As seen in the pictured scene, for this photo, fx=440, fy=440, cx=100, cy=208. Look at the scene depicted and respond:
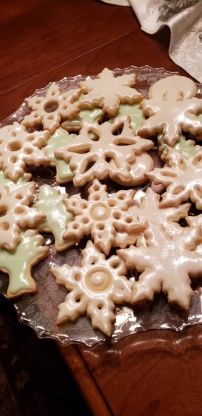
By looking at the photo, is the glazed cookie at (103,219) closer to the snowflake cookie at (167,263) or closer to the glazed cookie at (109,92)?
the snowflake cookie at (167,263)

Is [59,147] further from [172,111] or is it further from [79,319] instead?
[79,319]

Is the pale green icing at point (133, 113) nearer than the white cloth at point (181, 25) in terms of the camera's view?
Yes

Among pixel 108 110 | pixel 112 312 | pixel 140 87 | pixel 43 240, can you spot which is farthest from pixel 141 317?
pixel 140 87

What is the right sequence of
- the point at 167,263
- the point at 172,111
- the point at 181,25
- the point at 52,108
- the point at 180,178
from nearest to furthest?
the point at 167,263, the point at 180,178, the point at 172,111, the point at 52,108, the point at 181,25

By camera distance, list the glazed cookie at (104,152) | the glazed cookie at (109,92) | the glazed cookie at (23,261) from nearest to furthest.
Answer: the glazed cookie at (23,261), the glazed cookie at (104,152), the glazed cookie at (109,92)

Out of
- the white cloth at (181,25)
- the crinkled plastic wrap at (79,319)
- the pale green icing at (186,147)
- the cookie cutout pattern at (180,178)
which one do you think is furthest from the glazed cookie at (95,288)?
the white cloth at (181,25)

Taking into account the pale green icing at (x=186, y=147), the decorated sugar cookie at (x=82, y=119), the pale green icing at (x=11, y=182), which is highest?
the pale green icing at (x=11, y=182)

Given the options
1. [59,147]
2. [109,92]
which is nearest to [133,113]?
[109,92]

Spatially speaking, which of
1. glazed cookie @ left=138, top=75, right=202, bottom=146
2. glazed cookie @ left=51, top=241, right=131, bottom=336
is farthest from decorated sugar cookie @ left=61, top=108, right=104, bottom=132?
glazed cookie @ left=51, top=241, right=131, bottom=336
